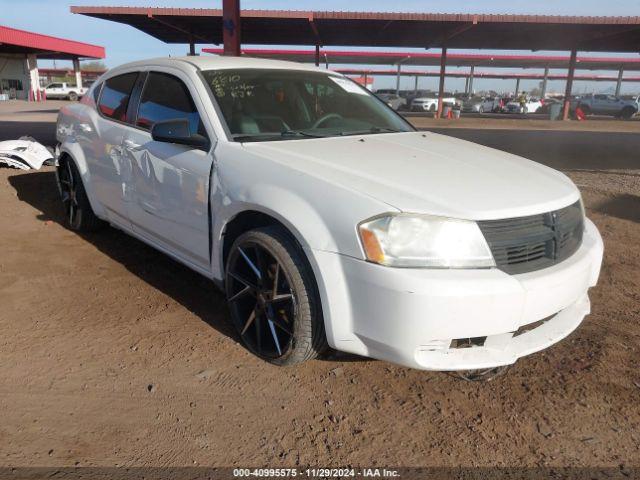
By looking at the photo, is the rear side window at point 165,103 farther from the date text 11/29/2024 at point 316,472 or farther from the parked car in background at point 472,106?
the parked car in background at point 472,106

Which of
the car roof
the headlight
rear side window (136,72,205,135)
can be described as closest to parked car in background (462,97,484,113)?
the car roof

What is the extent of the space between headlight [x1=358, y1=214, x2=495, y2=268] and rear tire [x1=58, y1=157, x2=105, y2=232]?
341 cm

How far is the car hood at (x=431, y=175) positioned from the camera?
2.27m

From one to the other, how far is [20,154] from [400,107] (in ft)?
105

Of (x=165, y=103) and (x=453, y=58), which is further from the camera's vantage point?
(x=453, y=58)

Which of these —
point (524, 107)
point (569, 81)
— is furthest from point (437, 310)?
point (524, 107)

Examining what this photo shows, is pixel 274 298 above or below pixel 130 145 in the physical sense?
below

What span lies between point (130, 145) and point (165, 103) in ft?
1.40

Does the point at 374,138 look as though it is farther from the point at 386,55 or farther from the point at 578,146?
the point at 386,55

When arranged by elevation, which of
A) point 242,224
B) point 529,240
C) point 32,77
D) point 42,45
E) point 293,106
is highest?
point 42,45

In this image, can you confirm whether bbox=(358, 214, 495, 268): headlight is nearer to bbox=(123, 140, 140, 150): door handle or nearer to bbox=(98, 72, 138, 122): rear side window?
bbox=(123, 140, 140, 150): door handle

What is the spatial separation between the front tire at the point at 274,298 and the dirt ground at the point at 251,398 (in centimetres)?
14

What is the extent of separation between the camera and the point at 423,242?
220 centimetres

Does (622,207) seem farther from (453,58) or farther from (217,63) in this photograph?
(453,58)
